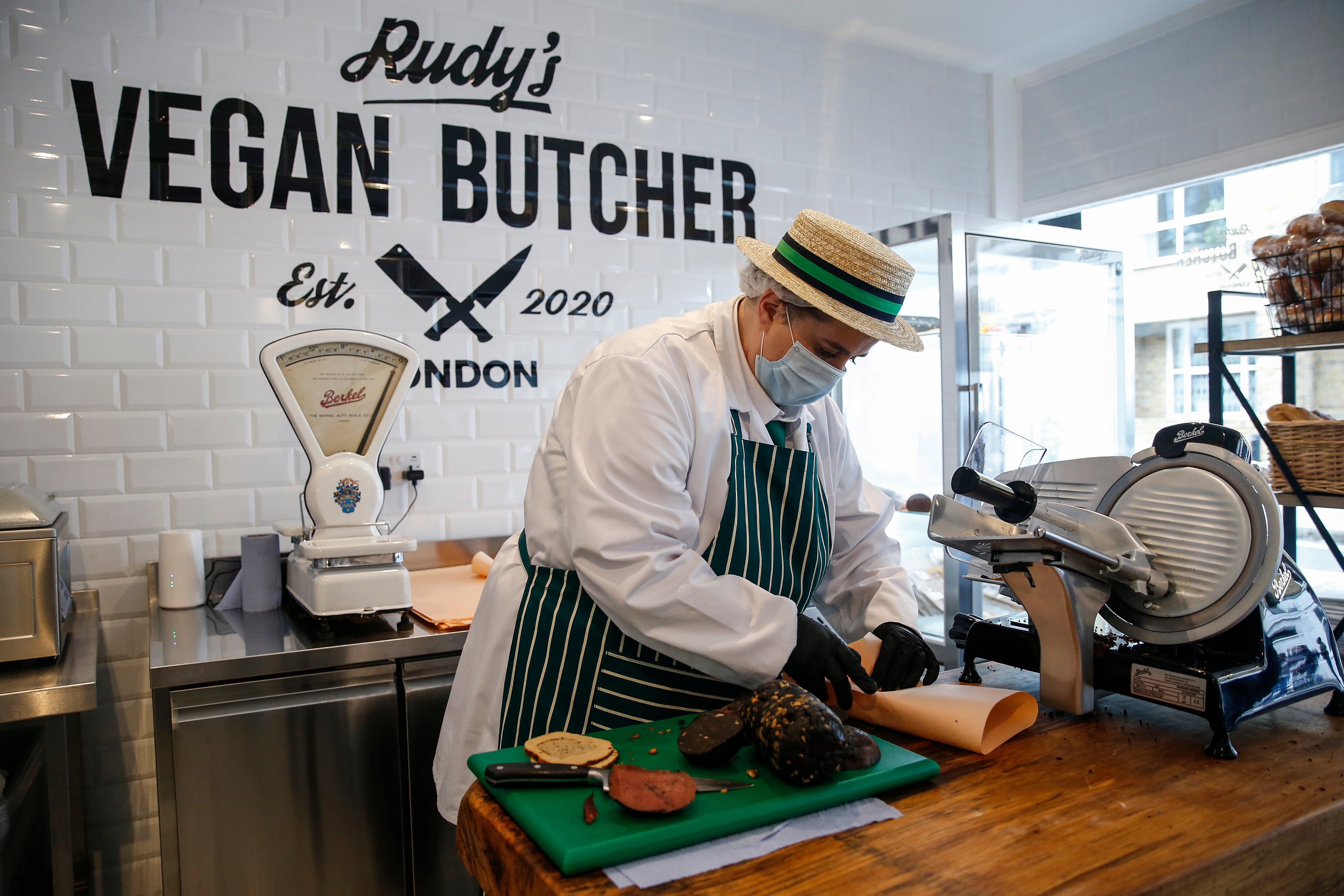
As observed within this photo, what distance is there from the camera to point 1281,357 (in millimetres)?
2990

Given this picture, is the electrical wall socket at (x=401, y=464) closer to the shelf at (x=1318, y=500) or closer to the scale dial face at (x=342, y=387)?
the scale dial face at (x=342, y=387)

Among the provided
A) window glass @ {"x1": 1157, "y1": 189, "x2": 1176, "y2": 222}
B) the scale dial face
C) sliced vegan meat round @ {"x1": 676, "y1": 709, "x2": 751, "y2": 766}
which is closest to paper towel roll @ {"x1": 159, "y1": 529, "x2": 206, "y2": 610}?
the scale dial face

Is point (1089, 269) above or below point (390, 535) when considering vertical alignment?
above

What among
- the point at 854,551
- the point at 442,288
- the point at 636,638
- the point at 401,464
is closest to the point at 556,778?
the point at 636,638

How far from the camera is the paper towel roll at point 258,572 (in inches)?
105

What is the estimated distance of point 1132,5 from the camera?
12.0 feet

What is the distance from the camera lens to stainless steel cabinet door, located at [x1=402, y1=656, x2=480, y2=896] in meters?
2.35

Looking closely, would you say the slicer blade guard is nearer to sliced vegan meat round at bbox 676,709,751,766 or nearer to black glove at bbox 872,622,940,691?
black glove at bbox 872,622,940,691

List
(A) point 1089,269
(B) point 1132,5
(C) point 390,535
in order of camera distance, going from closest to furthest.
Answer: (C) point 390,535 < (B) point 1132,5 < (A) point 1089,269

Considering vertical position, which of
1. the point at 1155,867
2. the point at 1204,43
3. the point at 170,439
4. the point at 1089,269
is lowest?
the point at 1155,867

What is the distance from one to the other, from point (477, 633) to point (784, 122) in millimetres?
2777

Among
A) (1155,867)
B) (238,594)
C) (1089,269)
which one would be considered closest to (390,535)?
(238,594)

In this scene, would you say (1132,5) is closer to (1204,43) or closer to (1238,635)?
(1204,43)

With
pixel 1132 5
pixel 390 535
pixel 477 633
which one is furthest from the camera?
pixel 1132 5
